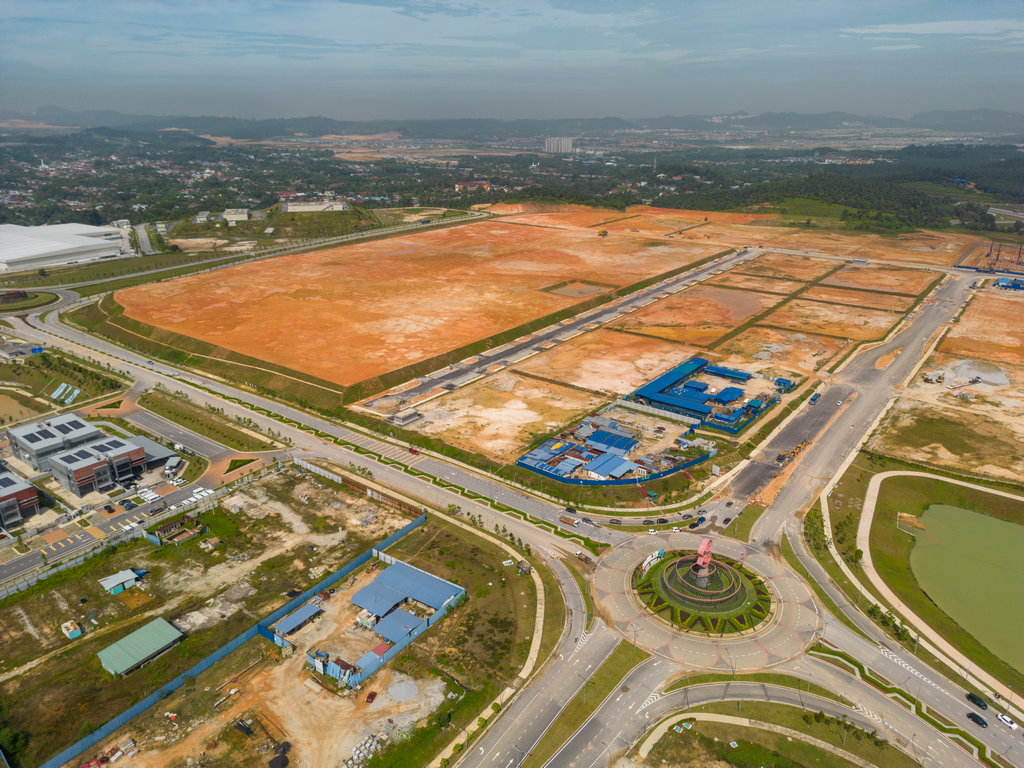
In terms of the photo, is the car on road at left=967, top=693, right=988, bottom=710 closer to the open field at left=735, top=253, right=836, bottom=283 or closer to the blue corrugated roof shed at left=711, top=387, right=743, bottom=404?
the blue corrugated roof shed at left=711, top=387, right=743, bottom=404

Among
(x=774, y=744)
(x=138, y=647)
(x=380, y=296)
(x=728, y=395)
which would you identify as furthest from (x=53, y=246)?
(x=774, y=744)

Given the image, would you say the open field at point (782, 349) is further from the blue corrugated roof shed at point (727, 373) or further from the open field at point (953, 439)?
the open field at point (953, 439)

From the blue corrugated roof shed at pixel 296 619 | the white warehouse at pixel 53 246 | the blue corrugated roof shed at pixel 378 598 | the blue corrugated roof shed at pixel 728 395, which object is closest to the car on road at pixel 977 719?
the blue corrugated roof shed at pixel 378 598

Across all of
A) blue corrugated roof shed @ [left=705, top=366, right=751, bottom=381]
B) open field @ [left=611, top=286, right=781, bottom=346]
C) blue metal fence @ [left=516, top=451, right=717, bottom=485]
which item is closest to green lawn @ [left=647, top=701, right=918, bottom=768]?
blue metal fence @ [left=516, top=451, right=717, bottom=485]

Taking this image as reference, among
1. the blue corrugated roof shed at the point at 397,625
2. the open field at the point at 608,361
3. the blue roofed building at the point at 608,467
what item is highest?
the open field at the point at 608,361

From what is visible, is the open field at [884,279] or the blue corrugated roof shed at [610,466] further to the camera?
the open field at [884,279]

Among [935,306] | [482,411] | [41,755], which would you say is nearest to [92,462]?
[41,755]
